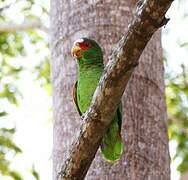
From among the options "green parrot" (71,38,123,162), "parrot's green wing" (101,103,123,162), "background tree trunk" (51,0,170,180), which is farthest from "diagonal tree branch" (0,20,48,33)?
"parrot's green wing" (101,103,123,162)

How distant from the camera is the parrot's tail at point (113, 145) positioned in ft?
6.72

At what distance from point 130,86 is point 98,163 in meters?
0.34

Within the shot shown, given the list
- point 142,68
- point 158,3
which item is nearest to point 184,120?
point 142,68

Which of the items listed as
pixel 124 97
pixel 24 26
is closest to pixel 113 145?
pixel 124 97

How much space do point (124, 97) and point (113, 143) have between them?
0.79ft

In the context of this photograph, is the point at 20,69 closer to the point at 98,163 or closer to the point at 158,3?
the point at 98,163

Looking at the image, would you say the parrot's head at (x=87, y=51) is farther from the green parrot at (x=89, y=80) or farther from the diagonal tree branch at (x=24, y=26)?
the diagonal tree branch at (x=24, y=26)

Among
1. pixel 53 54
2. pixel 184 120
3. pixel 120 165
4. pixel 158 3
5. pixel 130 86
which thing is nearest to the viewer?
pixel 158 3

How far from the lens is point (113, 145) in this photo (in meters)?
2.06

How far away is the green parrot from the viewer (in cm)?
211

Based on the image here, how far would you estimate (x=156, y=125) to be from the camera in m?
2.24

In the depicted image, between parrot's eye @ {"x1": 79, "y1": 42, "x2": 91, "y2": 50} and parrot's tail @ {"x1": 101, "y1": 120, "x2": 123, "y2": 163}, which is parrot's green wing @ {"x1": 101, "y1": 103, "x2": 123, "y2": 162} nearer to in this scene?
parrot's tail @ {"x1": 101, "y1": 120, "x2": 123, "y2": 163}

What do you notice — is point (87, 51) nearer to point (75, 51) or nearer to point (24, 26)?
point (75, 51)

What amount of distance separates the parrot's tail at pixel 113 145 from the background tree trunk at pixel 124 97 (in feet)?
0.25
